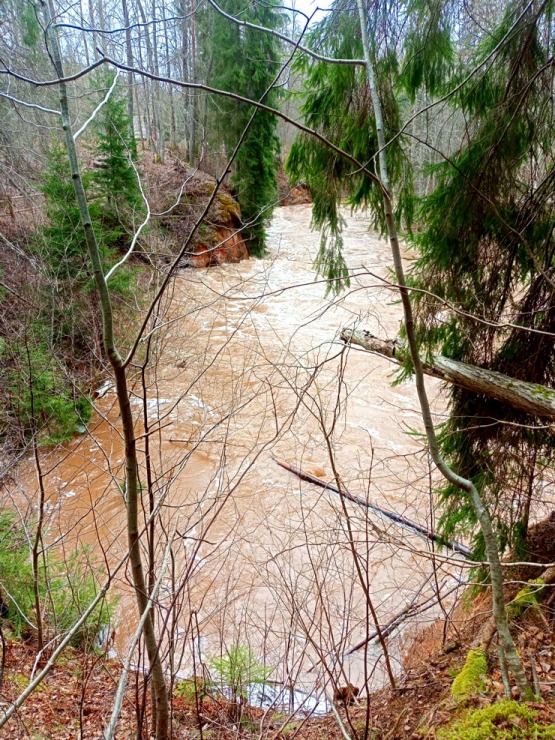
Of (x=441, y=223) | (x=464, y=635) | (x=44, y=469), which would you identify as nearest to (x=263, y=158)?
(x=44, y=469)

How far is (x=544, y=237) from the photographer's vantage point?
112 inches

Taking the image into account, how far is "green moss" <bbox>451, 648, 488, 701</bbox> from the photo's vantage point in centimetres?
226

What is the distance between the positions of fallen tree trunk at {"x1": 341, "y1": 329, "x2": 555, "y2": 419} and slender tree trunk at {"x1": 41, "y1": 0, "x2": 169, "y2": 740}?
1314 millimetres

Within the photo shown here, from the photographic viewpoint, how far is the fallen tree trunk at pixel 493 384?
2.71 m

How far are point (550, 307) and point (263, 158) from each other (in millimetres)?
13157

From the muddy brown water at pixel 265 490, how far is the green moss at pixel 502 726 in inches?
29.5

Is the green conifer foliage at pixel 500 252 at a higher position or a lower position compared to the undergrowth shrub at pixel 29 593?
higher

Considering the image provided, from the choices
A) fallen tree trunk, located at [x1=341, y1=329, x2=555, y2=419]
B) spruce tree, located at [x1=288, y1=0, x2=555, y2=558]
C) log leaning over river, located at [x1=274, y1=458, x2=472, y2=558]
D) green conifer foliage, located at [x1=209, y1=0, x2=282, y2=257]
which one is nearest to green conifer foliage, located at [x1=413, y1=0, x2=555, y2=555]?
A: spruce tree, located at [x1=288, y1=0, x2=555, y2=558]

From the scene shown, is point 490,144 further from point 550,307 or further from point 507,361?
point 507,361

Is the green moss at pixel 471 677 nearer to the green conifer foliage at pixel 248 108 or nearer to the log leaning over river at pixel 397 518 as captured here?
the log leaning over river at pixel 397 518

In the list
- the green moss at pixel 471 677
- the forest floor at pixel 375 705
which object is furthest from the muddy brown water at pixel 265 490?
the green moss at pixel 471 677

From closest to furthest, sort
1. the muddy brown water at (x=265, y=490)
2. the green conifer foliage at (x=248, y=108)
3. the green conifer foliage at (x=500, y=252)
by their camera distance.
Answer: the green conifer foliage at (x=500, y=252) < the muddy brown water at (x=265, y=490) < the green conifer foliage at (x=248, y=108)

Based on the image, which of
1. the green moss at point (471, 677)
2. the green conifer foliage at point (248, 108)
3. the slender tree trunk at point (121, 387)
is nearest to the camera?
the slender tree trunk at point (121, 387)

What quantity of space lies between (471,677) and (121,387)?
7.75 ft
